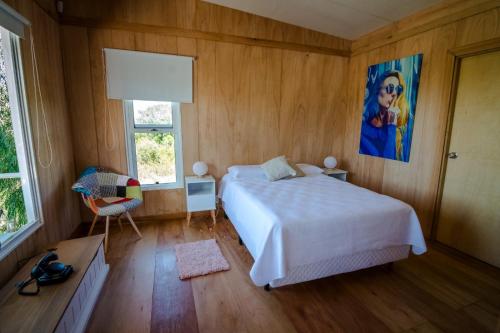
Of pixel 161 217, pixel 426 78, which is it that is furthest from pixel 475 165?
pixel 161 217

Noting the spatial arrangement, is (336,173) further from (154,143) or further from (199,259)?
(154,143)

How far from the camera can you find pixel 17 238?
1.67 m

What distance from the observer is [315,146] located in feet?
12.6

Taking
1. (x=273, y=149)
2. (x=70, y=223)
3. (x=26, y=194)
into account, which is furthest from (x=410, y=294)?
(x=70, y=223)

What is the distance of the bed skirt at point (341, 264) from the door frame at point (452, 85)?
2.95 ft

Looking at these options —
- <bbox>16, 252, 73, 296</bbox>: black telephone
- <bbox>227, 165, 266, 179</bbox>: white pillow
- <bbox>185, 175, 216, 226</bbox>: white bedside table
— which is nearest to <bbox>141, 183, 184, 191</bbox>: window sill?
<bbox>185, 175, 216, 226</bbox>: white bedside table

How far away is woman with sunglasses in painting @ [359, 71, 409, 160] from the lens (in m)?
2.97

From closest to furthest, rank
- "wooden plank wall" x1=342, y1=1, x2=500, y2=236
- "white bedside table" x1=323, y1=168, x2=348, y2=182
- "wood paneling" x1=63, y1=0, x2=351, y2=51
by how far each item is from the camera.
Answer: "wooden plank wall" x1=342, y1=1, x2=500, y2=236 → "wood paneling" x1=63, y1=0, x2=351, y2=51 → "white bedside table" x1=323, y1=168, x2=348, y2=182

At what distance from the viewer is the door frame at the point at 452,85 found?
2.18 metres

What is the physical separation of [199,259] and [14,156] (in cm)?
169

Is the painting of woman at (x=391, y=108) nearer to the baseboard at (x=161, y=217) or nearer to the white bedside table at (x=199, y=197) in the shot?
the white bedside table at (x=199, y=197)

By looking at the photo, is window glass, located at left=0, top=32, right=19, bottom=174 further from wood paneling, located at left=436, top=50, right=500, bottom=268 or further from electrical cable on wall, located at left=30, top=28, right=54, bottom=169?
wood paneling, located at left=436, top=50, right=500, bottom=268

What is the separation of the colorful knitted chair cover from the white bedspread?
1.21m

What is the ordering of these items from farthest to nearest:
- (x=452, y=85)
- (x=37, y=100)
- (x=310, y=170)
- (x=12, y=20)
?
(x=310, y=170), (x=452, y=85), (x=37, y=100), (x=12, y=20)
